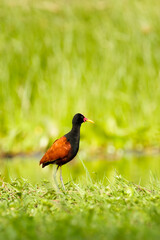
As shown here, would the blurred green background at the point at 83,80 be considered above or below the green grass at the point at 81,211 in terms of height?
above

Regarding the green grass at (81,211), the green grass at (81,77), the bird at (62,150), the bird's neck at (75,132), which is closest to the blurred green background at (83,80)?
the green grass at (81,77)

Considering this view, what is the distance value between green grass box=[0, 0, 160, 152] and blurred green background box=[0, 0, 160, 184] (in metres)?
0.02

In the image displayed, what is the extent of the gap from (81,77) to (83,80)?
0.29ft

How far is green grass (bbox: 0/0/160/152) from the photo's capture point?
35.7 ft

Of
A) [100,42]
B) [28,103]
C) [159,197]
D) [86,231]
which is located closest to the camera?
[86,231]

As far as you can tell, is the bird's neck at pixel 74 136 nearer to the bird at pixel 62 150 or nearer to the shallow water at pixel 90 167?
the bird at pixel 62 150

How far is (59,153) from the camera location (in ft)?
17.0

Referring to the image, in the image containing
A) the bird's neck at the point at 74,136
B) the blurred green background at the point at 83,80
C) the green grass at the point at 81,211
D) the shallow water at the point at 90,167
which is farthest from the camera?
the blurred green background at the point at 83,80

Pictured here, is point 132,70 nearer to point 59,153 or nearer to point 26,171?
point 26,171

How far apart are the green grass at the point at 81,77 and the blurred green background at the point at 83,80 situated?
2 centimetres

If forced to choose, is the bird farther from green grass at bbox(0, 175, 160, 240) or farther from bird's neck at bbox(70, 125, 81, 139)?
green grass at bbox(0, 175, 160, 240)

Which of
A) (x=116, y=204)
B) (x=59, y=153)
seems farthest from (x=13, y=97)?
(x=116, y=204)

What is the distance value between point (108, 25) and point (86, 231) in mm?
10778

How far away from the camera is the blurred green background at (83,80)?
1080 cm
